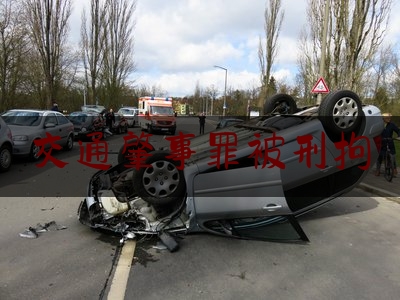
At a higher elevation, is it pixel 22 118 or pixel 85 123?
pixel 22 118

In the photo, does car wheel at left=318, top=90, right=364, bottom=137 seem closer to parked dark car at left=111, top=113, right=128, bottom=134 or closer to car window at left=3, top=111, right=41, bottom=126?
car window at left=3, top=111, right=41, bottom=126

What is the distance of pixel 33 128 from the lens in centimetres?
1134

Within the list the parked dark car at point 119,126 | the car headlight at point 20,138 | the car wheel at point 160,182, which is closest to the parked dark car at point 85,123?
the parked dark car at point 119,126

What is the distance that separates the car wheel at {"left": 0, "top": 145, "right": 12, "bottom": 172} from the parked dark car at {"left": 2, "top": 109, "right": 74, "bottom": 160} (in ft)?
3.70

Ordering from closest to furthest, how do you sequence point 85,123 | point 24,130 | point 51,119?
point 24,130
point 51,119
point 85,123

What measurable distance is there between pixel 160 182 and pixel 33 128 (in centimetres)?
827

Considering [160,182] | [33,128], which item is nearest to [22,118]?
[33,128]

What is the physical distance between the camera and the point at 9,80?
2369 cm

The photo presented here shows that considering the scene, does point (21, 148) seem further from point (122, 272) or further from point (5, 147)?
point (122, 272)

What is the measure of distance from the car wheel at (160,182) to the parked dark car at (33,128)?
7393 mm

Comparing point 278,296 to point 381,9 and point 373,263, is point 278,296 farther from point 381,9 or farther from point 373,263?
point 381,9

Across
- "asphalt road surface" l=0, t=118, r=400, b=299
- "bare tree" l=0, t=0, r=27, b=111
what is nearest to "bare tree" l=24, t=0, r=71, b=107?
"bare tree" l=0, t=0, r=27, b=111

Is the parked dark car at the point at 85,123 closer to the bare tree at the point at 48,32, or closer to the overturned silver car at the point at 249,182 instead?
the bare tree at the point at 48,32

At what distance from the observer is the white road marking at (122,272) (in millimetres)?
3278
